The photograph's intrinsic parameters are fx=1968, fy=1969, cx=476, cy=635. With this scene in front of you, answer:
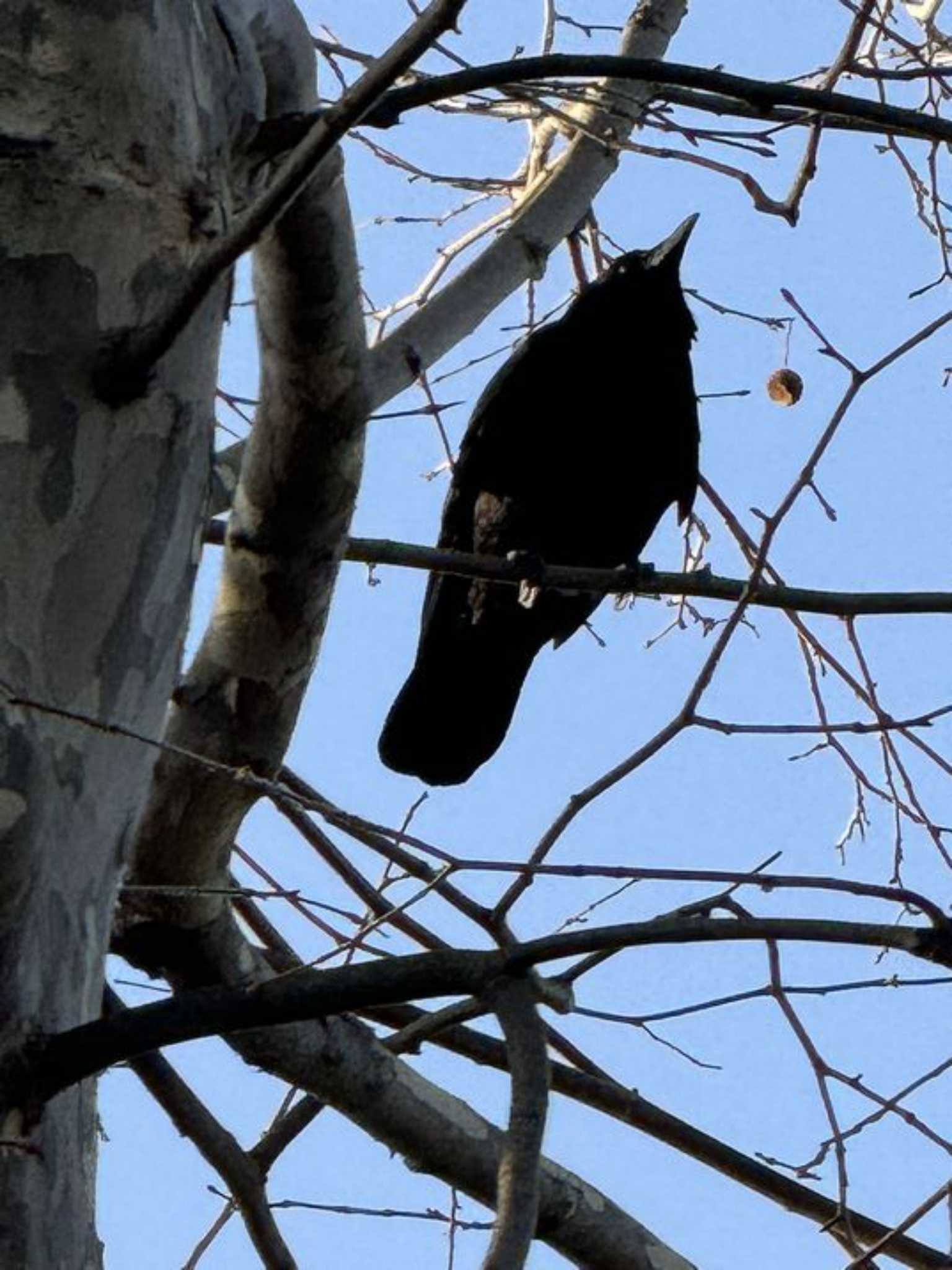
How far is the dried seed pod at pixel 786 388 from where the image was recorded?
11.3ft

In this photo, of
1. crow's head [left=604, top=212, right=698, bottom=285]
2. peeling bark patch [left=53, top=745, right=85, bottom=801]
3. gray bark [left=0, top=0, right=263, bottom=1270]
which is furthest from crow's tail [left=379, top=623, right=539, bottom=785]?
peeling bark patch [left=53, top=745, right=85, bottom=801]

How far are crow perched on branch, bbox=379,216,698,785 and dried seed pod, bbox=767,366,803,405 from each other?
1.63ft

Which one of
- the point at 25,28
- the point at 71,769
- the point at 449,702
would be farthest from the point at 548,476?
the point at 71,769

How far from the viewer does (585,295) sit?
13.1 ft

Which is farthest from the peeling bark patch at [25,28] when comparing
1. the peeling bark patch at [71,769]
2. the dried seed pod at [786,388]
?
the dried seed pod at [786,388]

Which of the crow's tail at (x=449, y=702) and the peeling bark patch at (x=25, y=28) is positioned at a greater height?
the crow's tail at (x=449, y=702)

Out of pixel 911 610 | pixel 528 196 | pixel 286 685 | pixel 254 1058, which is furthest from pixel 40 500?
pixel 528 196

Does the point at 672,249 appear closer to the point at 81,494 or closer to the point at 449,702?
the point at 449,702

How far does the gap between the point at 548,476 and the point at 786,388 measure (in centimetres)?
66

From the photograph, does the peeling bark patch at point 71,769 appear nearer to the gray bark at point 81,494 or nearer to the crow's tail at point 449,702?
the gray bark at point 81,494

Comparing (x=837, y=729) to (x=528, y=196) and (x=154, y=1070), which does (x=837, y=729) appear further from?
(x=528, y=196)

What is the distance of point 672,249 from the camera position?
4.07 meters

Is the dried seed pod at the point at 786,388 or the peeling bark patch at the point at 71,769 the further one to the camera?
the dried seed pod at the point at 786,388

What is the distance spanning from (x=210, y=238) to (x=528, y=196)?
6.03 feet
